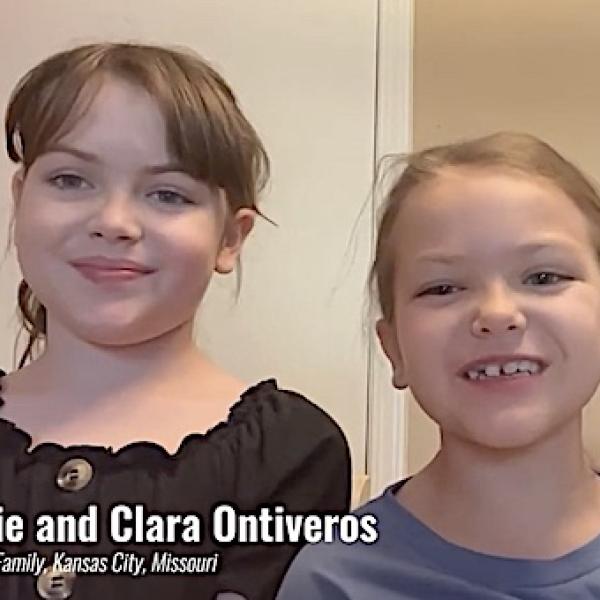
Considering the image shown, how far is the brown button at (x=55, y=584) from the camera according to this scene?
2.03 ft

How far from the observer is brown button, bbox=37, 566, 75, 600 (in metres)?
0.62

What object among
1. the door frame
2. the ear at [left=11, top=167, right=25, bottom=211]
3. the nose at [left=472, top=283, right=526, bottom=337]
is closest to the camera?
the nose at [left=472, top=283, right=526, bottom=337]

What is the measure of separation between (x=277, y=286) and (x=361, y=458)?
0.64ft

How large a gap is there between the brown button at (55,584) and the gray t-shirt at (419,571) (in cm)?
12

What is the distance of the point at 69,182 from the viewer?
653mm

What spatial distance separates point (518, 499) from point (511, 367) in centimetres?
8

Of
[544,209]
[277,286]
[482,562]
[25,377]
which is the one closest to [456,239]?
[544,209]

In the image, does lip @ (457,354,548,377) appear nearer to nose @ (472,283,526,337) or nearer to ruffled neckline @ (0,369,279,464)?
nose @ (472,283,526,337)

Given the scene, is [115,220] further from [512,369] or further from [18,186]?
[512,369]

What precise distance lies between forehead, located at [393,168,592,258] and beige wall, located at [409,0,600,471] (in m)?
0.52

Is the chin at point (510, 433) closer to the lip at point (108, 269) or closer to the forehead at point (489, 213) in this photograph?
the forehead at point (489, 213)

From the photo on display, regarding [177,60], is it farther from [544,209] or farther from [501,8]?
[501,8]

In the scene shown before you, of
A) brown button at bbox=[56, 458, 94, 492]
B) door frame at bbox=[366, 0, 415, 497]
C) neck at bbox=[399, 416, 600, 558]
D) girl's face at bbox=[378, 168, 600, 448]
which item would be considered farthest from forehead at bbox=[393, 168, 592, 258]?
door frame at bbox=[366, 0, 415, 497]

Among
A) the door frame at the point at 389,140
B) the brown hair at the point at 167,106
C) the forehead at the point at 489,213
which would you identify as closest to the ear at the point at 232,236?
the brown hair at the point at 167,106
